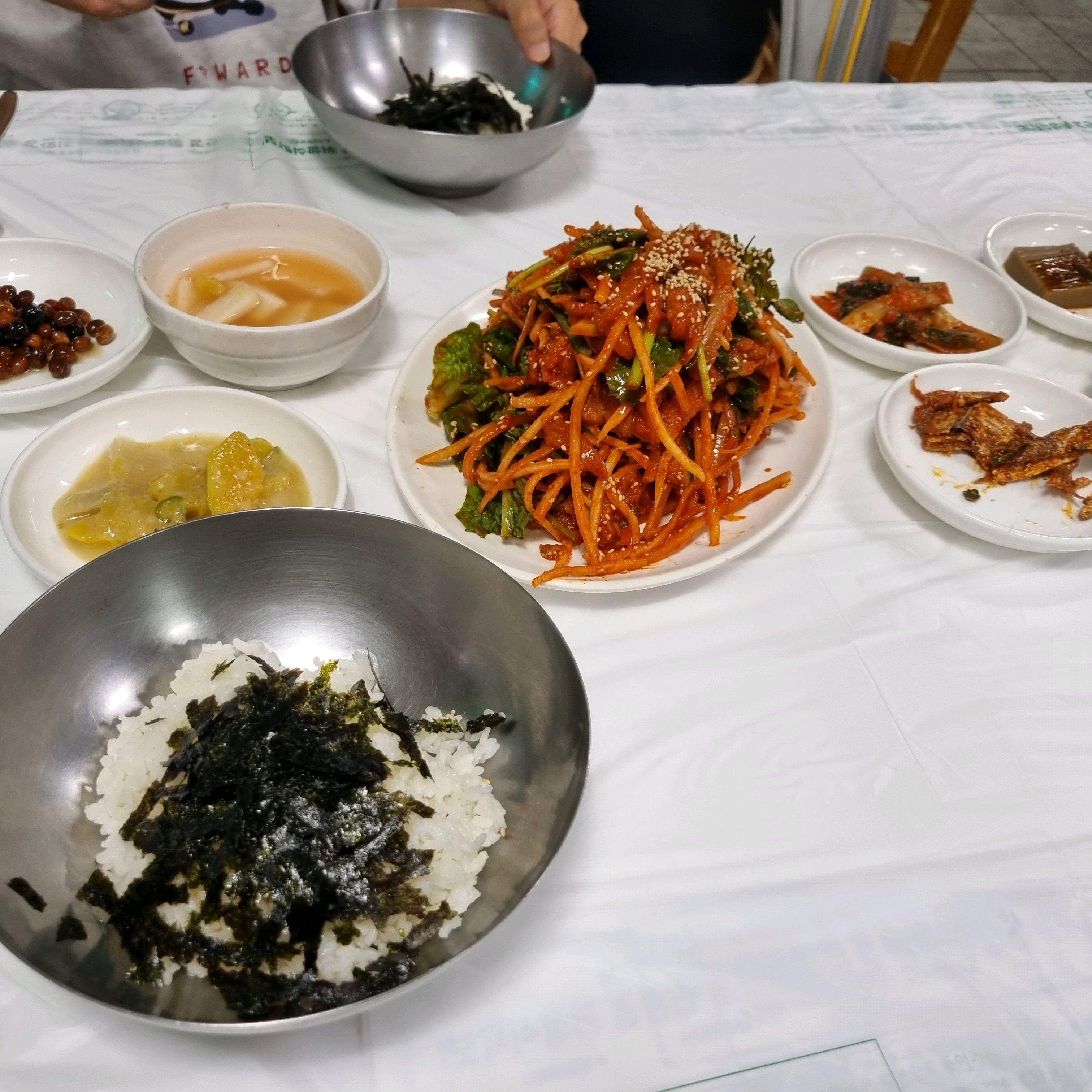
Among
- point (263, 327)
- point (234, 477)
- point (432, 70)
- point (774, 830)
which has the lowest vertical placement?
point (774, 830)

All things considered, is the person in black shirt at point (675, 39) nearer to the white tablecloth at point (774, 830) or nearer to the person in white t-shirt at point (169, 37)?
the person in white t-shirt at point (169, 37)

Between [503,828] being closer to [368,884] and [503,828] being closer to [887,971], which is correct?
[368,884]

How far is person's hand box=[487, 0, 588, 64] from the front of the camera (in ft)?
7.81

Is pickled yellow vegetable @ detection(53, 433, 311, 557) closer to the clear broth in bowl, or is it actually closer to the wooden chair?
the clear broth in bowl

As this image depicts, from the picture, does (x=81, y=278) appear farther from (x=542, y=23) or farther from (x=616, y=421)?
(x=542, y=23)

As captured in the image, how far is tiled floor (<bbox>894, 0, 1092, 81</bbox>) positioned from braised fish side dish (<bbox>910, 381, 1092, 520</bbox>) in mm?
5639

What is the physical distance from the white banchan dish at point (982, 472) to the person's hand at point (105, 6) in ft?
8.26

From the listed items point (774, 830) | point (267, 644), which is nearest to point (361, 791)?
point (267, 644)

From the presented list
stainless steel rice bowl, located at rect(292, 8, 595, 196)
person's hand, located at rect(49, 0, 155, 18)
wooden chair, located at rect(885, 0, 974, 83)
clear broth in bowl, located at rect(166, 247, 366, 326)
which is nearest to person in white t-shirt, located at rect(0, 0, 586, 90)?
person's hand, located at rect(49, 0, 155, 18)

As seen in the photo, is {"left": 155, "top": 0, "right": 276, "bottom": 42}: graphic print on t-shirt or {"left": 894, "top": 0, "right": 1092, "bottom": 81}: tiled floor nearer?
{"left": 155, "top": 0, "right": 276, "bottom": 42}: graphic print on t-shirt

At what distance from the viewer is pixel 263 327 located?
1666mm

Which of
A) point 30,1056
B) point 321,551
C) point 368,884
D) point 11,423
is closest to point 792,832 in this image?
point 368,884

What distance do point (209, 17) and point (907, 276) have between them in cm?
247

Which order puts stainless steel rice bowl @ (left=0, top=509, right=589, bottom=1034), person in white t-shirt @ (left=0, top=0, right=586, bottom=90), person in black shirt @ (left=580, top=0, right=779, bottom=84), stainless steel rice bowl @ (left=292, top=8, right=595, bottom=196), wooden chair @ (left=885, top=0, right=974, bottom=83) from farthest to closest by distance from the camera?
person in black shirt @ (left=580, top=0, right=779, bottom=84) < wooden chair @ (left=885, top=0, right=974, bottom=83) < person in white t-shirt @ (left=0, top=0, right=586, bottom=90) < stainless steel rice bowl @ (left=292, top=8, right=595, bottom=196) < stainless steel rice bowl @ (left=0, top=509, right=589, bottom=1034)
